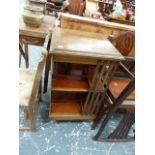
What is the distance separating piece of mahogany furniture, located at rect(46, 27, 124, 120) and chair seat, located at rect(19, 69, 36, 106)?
18cm

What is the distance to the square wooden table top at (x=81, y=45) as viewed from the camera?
4.13ft

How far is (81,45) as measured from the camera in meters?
1.38

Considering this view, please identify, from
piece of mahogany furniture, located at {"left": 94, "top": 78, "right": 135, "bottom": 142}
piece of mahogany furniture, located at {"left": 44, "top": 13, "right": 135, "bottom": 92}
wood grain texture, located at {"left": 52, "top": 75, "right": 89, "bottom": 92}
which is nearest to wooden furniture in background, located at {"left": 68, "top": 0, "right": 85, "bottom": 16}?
piece of mahogany furniture, located at {"left": 44, "top": 13, "right": 135, "bottom": 92}

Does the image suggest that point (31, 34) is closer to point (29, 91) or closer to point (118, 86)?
point (29, 91)

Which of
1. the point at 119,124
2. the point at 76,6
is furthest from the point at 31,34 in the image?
the point at 76,6

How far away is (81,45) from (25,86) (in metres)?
0.53

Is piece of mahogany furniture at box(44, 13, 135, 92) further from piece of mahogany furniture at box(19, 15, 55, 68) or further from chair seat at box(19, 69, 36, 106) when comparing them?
chair seat at box(19, 69, 36, 106)

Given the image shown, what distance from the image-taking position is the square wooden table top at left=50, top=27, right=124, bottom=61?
1258 millimetres

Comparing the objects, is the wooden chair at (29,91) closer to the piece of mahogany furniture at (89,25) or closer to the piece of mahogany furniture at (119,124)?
the piece of mahogany furniture at (89,25)

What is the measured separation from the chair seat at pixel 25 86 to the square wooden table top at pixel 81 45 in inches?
14.9

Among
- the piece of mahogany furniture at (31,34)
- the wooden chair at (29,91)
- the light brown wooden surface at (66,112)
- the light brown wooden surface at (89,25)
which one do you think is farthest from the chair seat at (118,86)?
the piece of mahogany furniture at (31,34)
